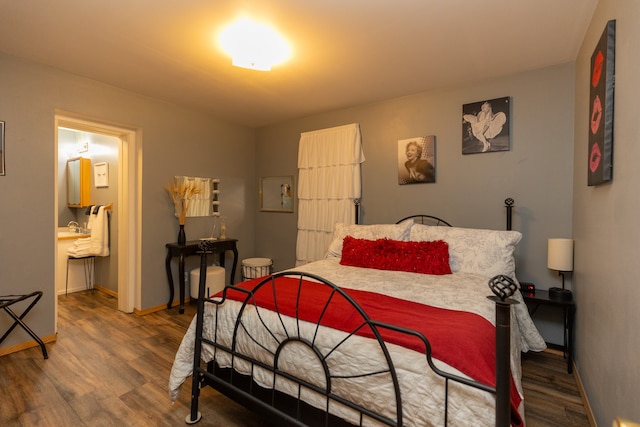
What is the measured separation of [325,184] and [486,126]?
5.96 ft

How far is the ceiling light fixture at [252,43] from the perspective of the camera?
2096 millimetres

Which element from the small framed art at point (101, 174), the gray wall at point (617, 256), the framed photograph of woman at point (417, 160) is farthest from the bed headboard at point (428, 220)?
the small framed art at point (101, 174)

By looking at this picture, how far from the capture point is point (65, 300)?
4.00m

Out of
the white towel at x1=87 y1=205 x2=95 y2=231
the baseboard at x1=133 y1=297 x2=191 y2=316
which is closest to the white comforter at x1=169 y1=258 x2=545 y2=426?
the baseboard at x1=133 y1=297 x2=191 y2=316

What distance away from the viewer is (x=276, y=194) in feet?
14.9

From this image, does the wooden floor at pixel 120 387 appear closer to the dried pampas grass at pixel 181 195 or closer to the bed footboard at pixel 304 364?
the bed footboard at pixel 304 364

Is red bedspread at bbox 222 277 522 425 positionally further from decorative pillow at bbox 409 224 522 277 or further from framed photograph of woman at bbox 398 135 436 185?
framed photograph of woman at bbox 398 135 436 185

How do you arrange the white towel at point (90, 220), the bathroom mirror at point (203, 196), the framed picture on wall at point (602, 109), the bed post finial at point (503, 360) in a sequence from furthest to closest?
the white towel at point (90, 220) < the bathroom mirror at point (203, 196) < the framed picture on wall at point (602, 109) < the bed post finial at point (503, 360)

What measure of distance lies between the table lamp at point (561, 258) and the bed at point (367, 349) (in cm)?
35

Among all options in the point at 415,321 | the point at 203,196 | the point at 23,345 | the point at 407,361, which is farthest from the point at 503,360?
the point at 203,196

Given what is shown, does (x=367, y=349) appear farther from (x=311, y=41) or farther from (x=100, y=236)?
(x=100, y=236)

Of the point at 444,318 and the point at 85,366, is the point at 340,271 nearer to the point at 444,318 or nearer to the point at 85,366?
the point at 444,318

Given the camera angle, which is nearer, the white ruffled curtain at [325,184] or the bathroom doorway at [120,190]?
the bathroom doorway at [120,190]

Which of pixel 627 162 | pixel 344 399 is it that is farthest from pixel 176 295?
pixel 627 162
